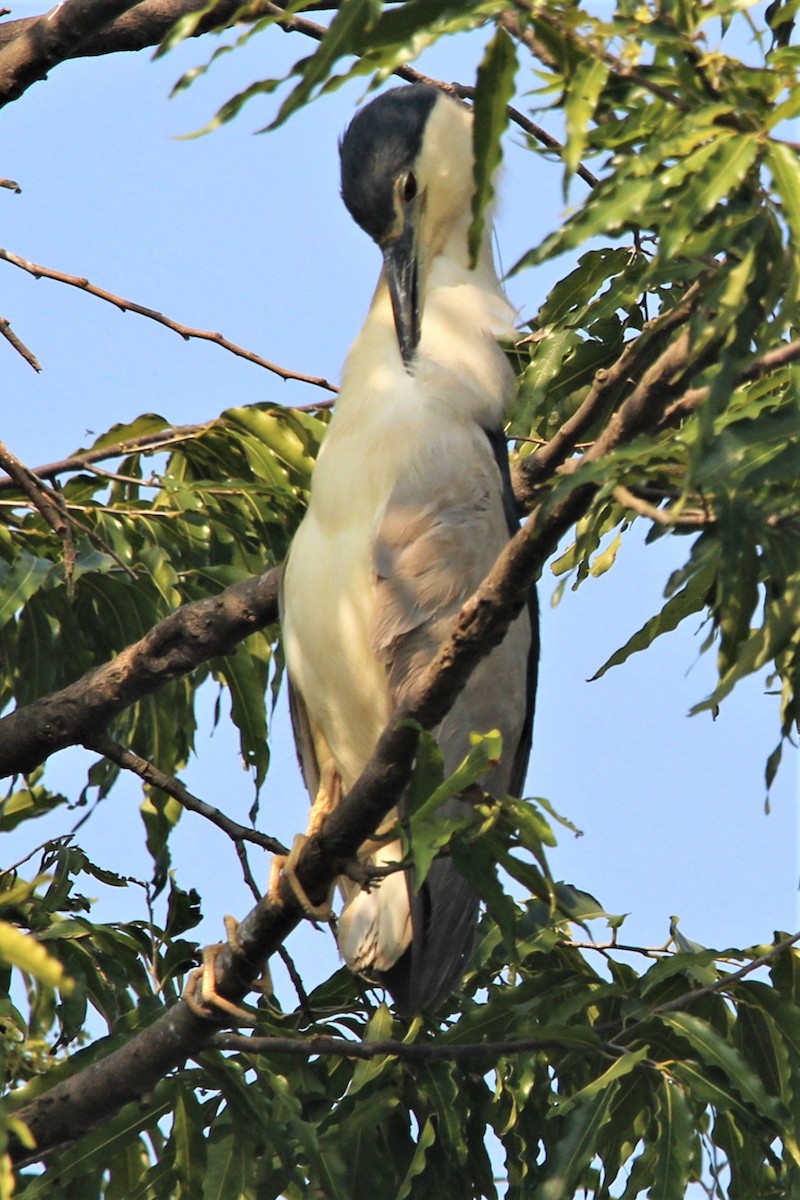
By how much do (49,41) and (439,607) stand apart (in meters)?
1.17

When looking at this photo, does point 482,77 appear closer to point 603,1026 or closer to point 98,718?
point 603,1026

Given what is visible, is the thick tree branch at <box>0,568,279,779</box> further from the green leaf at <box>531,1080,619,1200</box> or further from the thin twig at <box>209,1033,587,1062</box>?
the green leaf at <box>531,1080,619,1200</box>

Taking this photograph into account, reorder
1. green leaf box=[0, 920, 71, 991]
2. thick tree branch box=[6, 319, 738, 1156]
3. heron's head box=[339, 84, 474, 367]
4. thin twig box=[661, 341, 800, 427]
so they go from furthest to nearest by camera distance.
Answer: heron's head box=[339, 84, 474, 367] < thick tree branch box=[6, 319, 738, 1156] < thin twig box=[661, 341, 800, 427] < green leaf box=[0, 920, 71, 991]

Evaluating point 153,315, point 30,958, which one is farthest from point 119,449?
point 30,958

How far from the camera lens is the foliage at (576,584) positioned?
1364 mm

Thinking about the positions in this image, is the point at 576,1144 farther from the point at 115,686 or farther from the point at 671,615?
the point at 115,686

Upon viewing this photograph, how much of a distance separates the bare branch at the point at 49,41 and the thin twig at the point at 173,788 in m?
1.15

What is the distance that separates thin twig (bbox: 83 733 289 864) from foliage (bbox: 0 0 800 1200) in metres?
0.14

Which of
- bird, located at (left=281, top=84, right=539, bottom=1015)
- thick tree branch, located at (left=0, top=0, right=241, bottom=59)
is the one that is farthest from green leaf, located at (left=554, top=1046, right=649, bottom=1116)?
thick tree branch, located at (left=0, top=0, right=241, bottom=59)

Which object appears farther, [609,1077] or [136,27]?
[136,27]

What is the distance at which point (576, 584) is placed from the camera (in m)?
2.65

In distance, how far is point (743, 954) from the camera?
239cm

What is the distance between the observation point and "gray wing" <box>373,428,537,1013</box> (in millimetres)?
2637

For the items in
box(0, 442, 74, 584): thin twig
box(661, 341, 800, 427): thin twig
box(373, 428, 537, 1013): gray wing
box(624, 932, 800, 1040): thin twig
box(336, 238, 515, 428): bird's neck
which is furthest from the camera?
box(336, 238, 515, 428): bird's neck
